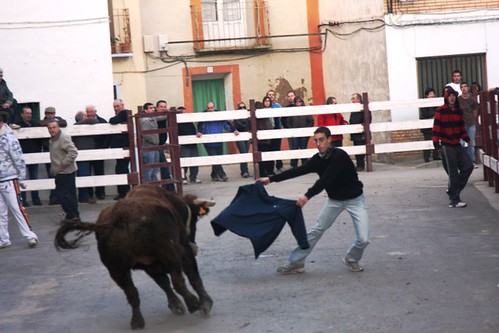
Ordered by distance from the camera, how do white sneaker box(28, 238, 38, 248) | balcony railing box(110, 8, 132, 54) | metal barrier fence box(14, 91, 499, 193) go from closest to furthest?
white sneaker box(28, 238, 38, 248) → metal barrier fence box(14, 91, 499, 193) → balcony railing box(110, 8, 132, 54)

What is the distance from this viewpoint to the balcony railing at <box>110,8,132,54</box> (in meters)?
28.2

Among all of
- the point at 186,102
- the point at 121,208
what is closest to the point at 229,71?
the point at 186,102

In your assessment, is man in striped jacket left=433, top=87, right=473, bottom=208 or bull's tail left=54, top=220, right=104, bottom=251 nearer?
bull's tail left=54, top=220, right=104, bottom=251

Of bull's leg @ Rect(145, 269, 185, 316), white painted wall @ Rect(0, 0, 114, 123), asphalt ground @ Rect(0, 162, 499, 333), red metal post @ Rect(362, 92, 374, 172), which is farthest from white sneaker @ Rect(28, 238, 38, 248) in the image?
red metal post @ Rect(362, 92, 374, 172)

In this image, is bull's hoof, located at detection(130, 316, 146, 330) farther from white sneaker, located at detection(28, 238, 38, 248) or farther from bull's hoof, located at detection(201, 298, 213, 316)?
white sneaker, located at detection(28, 238, 38, 248)

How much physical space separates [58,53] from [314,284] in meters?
11.4

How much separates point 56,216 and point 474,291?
986cm

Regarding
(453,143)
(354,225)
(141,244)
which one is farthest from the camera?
(453,143)

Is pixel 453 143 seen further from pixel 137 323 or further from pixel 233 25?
pixel 233 25

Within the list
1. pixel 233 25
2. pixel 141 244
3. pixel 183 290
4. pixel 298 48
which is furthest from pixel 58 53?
pixel 141 244

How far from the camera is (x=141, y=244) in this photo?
887 centimetres

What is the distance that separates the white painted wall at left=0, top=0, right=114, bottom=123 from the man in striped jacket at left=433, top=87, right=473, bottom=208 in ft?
25.7

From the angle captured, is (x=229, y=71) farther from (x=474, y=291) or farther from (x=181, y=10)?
(x=474, y=291)

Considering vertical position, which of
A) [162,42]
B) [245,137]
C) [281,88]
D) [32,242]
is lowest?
[32,242]
